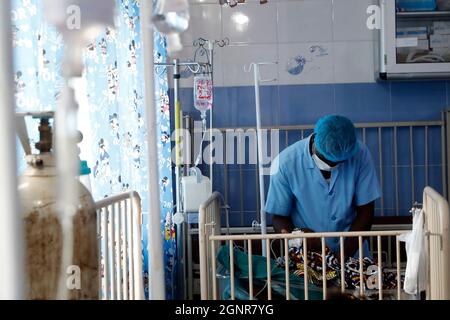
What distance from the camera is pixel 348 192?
189 cm

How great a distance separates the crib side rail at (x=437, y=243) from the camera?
43.0 inches

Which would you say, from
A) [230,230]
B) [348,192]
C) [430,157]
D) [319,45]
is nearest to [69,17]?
[348,192]

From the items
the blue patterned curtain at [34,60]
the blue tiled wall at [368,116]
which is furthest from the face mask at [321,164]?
the blue patterned curtain at [34,60]

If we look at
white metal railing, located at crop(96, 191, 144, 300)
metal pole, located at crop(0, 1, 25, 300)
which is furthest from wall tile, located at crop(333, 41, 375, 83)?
metal pole, located at crop(0, 1, 25, 300)

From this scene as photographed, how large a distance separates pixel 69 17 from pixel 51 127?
0.12m

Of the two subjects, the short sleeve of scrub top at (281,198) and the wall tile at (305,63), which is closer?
the short sleeve of scrub top at (281,198)

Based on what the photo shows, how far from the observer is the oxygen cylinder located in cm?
48

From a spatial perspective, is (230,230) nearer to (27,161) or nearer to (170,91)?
(170,91)

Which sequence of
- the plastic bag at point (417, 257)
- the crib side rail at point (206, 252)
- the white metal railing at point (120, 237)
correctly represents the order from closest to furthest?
the white metal railing at point (120, 237) < the plastic bag at point (417, 257) < the crib side rail at point (206, 252)

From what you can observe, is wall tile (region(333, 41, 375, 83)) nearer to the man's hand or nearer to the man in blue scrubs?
the man in blue scrubs

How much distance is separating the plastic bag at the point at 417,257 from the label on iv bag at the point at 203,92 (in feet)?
4.73

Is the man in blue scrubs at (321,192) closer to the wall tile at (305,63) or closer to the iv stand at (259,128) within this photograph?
the iv stand at (259,128)

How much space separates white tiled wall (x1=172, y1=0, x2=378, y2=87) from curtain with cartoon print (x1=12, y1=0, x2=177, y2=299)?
1030 mm

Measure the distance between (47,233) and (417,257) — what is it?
0.94 metres
